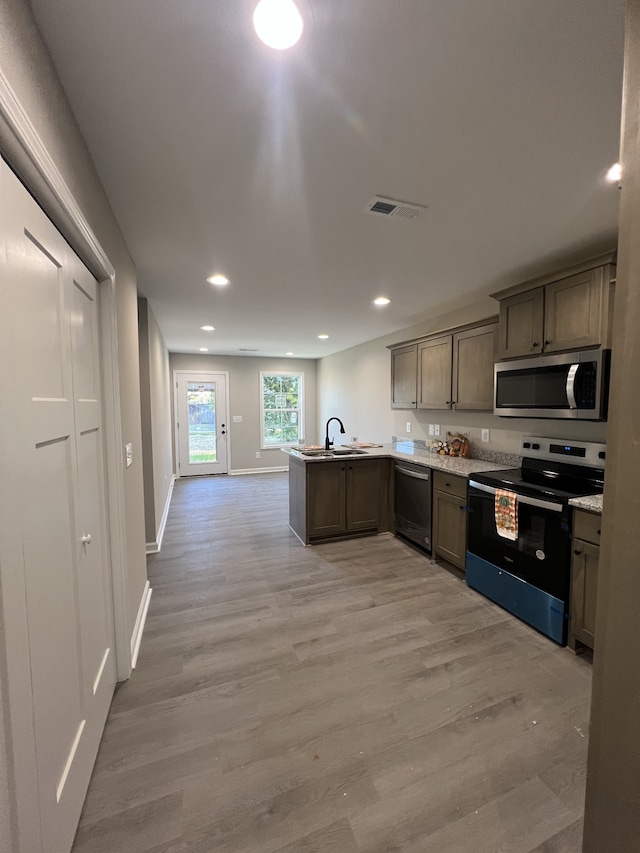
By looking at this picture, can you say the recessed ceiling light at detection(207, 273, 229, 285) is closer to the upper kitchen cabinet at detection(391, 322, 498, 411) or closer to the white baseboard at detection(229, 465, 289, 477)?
the upper kitchen cabinet at detection(391, 322, 498, 411)

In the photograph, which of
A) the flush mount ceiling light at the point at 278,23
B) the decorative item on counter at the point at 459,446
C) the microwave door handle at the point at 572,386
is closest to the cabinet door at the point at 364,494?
the decorative item on counter at the point at 459,446

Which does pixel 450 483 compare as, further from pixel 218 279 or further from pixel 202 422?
pixel 202 422

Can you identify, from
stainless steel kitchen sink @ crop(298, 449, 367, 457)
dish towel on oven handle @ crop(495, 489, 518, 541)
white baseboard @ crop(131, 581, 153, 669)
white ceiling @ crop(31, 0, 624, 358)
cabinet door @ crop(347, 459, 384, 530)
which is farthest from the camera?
stainless steel kitchen sink @ crop(298, 449, 367, 457)

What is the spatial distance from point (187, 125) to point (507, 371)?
2.54 metres

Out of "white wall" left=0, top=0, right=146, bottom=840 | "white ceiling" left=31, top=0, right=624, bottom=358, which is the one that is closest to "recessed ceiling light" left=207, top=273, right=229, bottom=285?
"white ceiling" left=31, top=0, right=624, bottom=358

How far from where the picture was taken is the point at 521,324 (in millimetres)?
2703

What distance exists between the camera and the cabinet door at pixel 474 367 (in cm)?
307

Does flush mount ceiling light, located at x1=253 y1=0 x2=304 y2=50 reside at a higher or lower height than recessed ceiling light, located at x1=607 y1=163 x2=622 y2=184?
lower

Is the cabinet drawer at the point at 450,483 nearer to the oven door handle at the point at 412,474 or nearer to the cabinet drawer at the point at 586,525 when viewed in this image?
the oven door handle at the point at 412,474

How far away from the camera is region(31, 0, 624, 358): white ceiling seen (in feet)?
3.18

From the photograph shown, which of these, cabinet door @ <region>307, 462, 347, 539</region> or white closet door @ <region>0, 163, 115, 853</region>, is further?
cabinet door @ <region>307, 462, 347, 539</region>

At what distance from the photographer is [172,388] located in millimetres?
7035

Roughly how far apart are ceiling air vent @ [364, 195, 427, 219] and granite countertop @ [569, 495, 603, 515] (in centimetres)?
183

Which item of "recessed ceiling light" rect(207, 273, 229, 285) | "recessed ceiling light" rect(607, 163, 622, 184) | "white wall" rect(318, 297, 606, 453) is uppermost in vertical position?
"recessed ceiling light" rect(207, 273, 229, 285)
